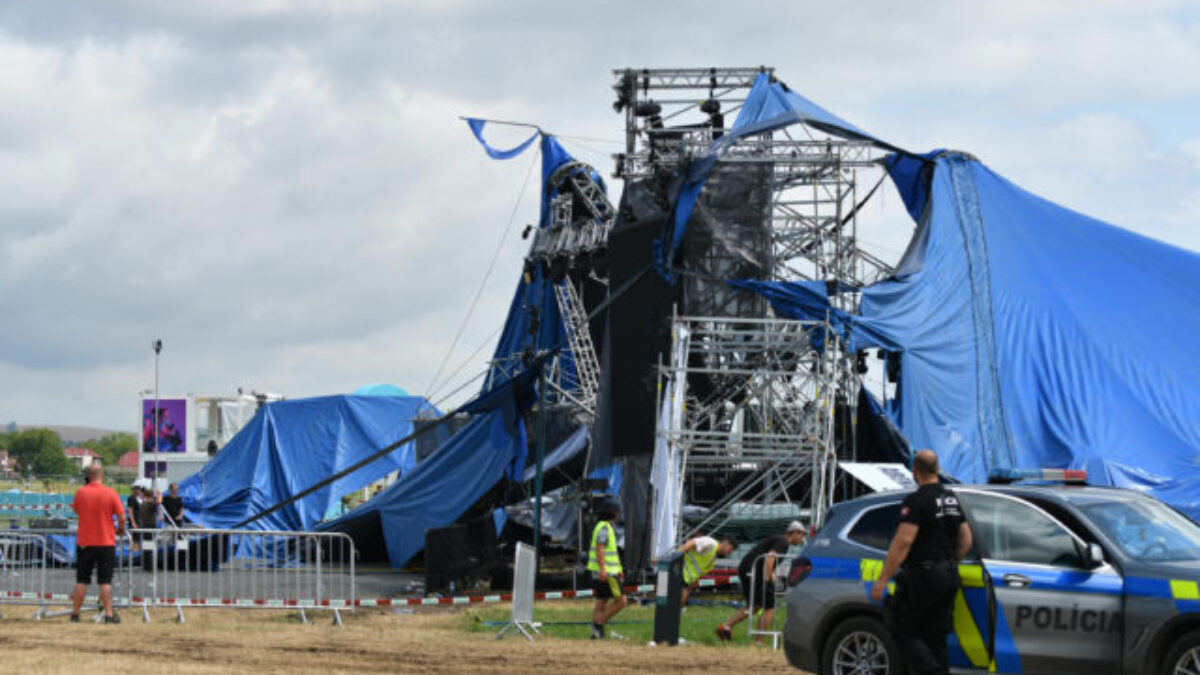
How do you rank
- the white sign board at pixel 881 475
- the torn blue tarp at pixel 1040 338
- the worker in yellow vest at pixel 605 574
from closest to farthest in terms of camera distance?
Result: the worker in yellow vest at pixel 605 574, the white sign board at pixel 881 475, the torn blue tarp at pixel 1040 338

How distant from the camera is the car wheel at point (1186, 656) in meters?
9.89

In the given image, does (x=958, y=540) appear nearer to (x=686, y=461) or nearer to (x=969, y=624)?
(x=969, y=624)

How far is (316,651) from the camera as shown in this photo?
569 inches

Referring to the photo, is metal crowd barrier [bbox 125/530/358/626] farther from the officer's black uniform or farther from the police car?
the officer's black uniform

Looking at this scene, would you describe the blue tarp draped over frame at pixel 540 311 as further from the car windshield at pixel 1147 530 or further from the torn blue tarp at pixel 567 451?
the car windshield at pixel 1147 530

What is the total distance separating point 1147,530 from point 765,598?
18.3 ft

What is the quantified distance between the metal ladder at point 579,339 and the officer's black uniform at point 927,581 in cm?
1905

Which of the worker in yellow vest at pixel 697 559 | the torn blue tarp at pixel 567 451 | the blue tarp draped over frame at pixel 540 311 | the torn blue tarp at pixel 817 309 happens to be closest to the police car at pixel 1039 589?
the worker in yellow vest at pixel 697 559

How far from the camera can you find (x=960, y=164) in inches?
969

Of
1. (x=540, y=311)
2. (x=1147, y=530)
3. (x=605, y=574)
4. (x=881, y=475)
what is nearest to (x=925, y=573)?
(x=1147, y=530)

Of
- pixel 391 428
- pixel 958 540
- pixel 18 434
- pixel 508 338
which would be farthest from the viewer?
pixel 18 434

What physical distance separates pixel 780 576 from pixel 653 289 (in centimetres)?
778

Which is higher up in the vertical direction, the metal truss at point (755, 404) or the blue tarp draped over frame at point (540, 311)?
the blue tarp draped over frame at point (540, 311)

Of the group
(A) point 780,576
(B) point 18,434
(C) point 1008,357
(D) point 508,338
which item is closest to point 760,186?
(C) point 1008,357
